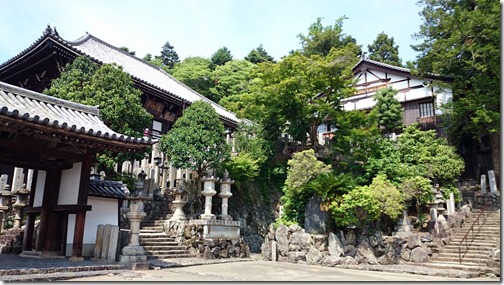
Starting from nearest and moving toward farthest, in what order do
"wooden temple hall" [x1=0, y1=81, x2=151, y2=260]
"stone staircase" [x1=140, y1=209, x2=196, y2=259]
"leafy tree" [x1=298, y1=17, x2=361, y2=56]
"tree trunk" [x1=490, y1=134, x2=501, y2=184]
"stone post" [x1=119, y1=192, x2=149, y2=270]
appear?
"wooden temple hall" [x1=0, y1=81, x2=151, y2=260], "stone post" [x1=119, y1=192, x2=149, y2=270], "stone staircase" [x1=140, y1=209, x2=196, y2=259], "tree trunk" [x1=490, y1=134, x2=501, y2=184], "leafy tree" [x1=298, y1=17, x2=361, y2=56]

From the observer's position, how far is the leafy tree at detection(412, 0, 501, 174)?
1602 cm

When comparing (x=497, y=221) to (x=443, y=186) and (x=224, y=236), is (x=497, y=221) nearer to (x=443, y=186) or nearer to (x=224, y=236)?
(x=443, y=186)

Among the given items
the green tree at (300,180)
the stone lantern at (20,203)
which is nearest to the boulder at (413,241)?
the green tree at (300,180)

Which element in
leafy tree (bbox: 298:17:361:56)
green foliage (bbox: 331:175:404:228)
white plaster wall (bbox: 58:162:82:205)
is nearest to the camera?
white plaster wall (bbox: 58:162:82:205)

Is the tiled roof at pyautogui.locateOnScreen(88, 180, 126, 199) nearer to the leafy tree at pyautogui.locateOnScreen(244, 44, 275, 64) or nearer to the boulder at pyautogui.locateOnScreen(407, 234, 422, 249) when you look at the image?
the boulder at pyautogui.locateOnScreen(407, 234, 422, 249)

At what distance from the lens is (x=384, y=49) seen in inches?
1438

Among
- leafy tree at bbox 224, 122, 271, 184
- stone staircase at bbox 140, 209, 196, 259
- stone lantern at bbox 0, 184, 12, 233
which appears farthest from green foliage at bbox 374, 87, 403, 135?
stone lantern at bbox 0, 184, 12, 233

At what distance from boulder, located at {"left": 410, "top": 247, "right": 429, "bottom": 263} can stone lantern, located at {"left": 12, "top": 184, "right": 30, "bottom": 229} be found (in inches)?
518

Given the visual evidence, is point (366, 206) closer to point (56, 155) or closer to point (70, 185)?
point (70, 185)

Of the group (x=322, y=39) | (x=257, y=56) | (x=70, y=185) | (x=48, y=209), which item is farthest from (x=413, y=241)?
(x=257, y=56)

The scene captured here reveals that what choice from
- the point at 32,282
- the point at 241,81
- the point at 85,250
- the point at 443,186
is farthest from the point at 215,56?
the point at 32,282

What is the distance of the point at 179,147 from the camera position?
13781mm

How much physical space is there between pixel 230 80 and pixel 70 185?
28812mm

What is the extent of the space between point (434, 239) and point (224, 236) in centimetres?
759
